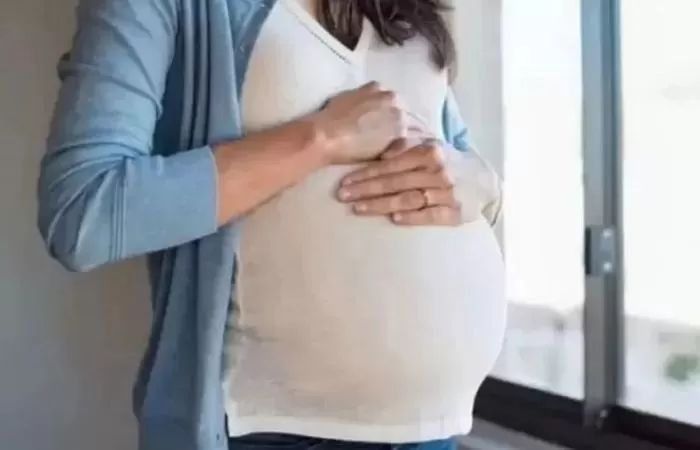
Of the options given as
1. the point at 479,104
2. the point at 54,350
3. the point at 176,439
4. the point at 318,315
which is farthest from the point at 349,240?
the point at 479,104

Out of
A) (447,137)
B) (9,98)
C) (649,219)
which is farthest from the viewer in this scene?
(649,219)

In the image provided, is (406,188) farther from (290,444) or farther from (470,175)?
(290,444)

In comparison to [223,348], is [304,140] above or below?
above

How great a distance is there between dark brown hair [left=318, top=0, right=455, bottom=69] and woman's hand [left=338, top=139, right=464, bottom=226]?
138 millimetres

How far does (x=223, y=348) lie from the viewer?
93 centimetres

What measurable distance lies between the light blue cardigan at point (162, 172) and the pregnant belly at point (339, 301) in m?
0.04

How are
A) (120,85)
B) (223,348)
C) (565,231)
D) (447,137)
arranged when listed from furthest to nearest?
(565,231)
(447,137)
(223,348)
(120,85)

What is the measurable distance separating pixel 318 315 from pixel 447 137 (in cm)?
36

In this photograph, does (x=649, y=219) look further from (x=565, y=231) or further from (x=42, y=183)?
(x=42, y=183)

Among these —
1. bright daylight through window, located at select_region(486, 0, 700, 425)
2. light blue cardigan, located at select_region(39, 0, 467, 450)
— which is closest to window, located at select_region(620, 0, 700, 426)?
bright daylight through window, located at select_region(486, 0, 700, 425)

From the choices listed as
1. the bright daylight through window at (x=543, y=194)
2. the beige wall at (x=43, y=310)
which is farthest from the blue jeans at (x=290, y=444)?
the bright daylight through window at (x=543, y=194)

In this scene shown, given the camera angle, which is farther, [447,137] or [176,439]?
[447,137]

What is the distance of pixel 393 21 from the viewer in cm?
104

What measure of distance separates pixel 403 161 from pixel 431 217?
0.06m
